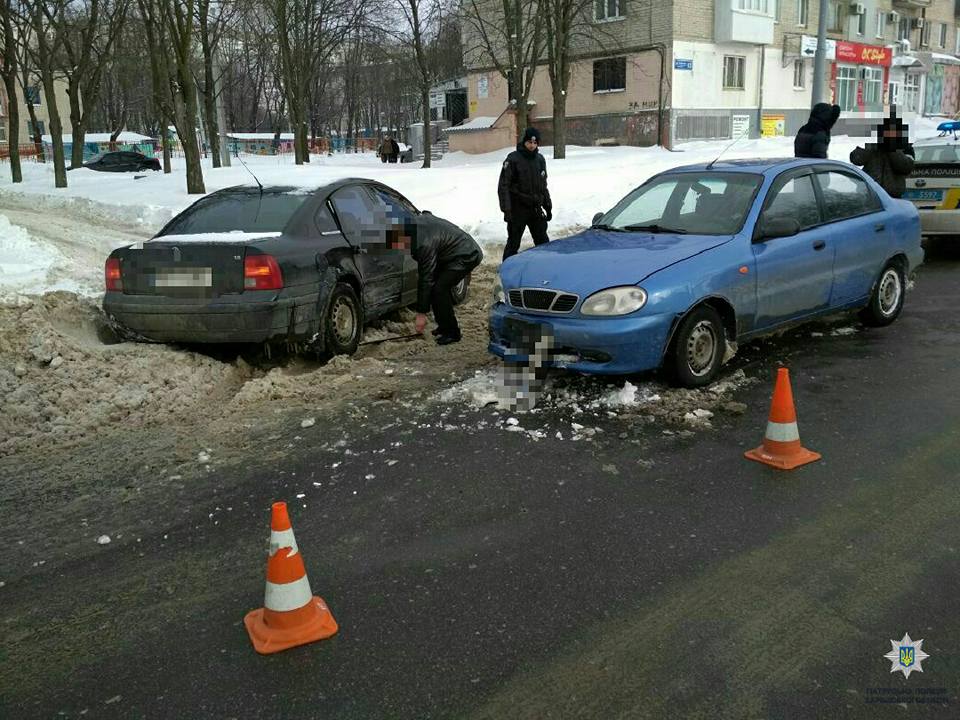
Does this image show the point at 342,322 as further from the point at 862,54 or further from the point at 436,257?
the point at 862,54

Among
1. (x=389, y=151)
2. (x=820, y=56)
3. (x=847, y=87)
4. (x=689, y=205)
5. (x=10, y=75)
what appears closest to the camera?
(x=689, y=205)

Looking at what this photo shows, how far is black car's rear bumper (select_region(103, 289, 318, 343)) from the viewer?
634 cm

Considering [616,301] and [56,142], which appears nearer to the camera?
[616,301]

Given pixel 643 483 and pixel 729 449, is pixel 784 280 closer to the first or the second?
pixel 729 449

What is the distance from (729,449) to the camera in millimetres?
5051

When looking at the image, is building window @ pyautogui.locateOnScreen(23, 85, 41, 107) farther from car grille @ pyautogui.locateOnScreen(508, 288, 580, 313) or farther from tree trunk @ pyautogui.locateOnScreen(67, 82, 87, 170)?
car grille @ pyautogui.locateOnScreen(508, 288, 580, 313)

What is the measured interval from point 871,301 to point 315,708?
21.4 ft

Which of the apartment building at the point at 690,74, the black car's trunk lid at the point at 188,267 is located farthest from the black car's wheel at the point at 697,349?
the apartment building at the point at 690,74

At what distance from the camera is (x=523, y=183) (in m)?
10.1

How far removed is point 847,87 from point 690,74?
1478 cm

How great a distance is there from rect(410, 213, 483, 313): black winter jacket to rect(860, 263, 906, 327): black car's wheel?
3610mm

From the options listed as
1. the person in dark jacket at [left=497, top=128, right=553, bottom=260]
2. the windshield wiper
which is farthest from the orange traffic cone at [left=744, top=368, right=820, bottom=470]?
the person in dark jacket at [left=497, top=128, right=553, bottom=260]

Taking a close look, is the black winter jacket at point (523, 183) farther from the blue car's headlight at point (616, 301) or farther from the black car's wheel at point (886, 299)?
the blue car's headlight at point (616, 301)

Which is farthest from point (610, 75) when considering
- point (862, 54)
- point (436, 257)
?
point (436, 257)
